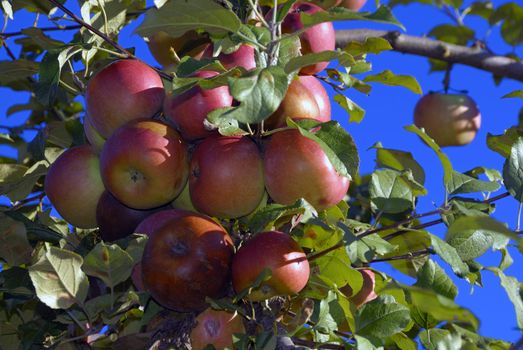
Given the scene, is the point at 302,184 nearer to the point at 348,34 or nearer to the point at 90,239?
the point at 90,239

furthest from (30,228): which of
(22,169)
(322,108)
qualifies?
(322,108)

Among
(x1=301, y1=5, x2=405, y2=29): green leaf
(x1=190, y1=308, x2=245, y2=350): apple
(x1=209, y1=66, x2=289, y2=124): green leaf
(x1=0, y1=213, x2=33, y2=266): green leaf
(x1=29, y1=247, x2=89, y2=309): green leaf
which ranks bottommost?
(x1=0, y1=213, x2=33, y2=266): green leaf

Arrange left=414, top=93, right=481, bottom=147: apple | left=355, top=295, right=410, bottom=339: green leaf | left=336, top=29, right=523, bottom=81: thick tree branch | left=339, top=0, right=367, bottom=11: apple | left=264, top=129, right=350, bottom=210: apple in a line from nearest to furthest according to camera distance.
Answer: left=355, top=295, right=410, bottom=339: green leaf, left=264, top=129, right=350, bottom=210: apple, left=336, top=29, right=523, bottom=81: thick tree branch, left=339, top=0, right=367, bottom=11: apple, left=414, top=93, right=481, bottom=147: apple

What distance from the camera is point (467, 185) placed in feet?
4.41

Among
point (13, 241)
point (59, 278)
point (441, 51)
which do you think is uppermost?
point (59, 278)

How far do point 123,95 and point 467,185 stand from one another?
657 mm

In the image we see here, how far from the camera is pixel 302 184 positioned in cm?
131

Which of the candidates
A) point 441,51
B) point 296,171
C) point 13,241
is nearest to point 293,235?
point 296,171

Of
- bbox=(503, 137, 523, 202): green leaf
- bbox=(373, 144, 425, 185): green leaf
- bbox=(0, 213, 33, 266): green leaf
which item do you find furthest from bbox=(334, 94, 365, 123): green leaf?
→ bbox=(0, 213, 33, 266): green leaf

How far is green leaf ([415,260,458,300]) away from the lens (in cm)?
119

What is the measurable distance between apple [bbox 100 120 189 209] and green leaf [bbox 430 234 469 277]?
479mm

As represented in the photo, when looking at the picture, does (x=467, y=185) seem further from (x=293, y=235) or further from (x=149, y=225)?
(x=149, y=225)

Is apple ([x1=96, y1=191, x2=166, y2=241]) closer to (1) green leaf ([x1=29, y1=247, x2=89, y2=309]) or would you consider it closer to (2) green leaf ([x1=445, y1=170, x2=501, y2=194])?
(1) green leaf ([x1=29, y1=247, x2=89, y2=309])

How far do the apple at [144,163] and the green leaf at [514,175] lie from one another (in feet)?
1.87
